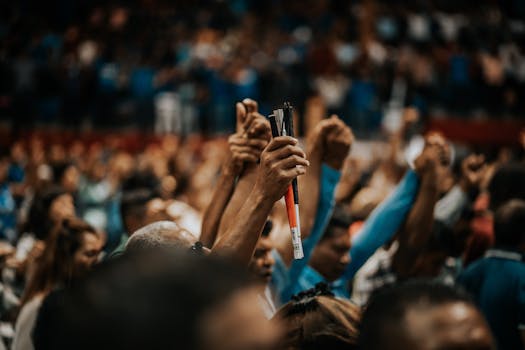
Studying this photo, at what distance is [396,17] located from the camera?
18453mm

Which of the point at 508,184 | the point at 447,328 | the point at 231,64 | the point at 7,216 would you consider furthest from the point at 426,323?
the point at 231,64

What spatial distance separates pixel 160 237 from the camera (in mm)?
2209

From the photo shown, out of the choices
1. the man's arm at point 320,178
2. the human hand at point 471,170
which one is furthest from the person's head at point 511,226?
the man's arm at point 320,178

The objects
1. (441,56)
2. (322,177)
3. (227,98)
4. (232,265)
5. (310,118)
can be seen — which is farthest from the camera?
(441,56)

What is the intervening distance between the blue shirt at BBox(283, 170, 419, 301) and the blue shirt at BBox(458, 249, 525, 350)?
44 cm

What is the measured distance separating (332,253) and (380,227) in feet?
0.81

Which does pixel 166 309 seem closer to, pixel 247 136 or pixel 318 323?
pixel 318 323

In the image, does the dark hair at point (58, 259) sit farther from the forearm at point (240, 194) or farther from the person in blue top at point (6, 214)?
the person in blue top at point (6, 214)

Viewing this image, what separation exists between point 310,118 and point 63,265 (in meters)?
10.1

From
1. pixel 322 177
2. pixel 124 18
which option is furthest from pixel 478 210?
pixel 124 18

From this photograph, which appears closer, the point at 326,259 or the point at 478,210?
the point at 326,259

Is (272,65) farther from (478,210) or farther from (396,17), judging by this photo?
(478,210)

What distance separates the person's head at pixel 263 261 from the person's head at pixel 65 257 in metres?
0.85

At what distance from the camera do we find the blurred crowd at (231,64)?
1490 centimetres
